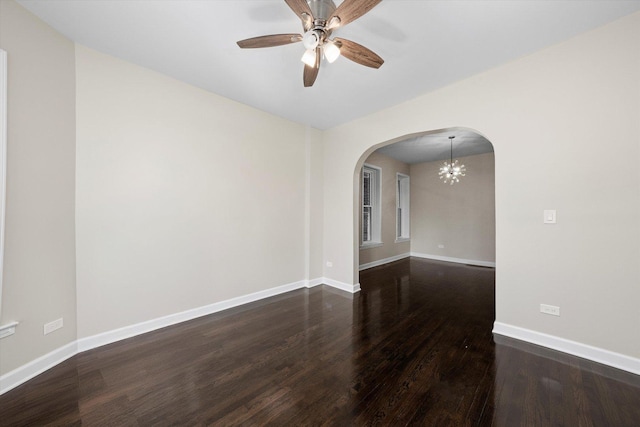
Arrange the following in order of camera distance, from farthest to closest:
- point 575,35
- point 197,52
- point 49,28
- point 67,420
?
point 197,52 < point 575,35 < point 49,28 < point 67,420

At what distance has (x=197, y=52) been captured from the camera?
91.8 inches

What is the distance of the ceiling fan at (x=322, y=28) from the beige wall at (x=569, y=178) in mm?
1634

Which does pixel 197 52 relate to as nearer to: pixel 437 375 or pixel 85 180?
pixel 85 180

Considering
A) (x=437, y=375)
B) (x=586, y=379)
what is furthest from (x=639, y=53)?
(x=437, y=375)

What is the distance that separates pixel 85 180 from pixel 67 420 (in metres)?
1.89

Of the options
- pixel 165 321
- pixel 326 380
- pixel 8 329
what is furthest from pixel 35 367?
pixel 326 380

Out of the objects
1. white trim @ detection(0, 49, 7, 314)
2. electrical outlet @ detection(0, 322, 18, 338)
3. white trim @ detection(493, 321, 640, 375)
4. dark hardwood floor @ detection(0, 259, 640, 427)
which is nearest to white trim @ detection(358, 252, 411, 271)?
dark hardwood floor @ detection(0, 259, 640, 427)

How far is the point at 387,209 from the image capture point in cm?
638

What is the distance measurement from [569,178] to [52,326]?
4.81 meters

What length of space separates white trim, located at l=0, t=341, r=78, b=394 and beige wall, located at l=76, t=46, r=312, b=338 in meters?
0.16

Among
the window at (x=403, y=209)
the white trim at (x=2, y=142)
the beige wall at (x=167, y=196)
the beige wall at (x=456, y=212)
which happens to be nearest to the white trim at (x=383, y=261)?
the beige wall at (x=456, y=212)

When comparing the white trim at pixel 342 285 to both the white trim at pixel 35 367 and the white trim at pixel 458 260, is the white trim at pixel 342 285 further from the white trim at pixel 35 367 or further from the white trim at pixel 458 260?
the white trim at pixel 458 260

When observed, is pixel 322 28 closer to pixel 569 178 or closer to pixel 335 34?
pixel 335 34

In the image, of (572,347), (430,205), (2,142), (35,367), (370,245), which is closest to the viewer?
(2,142)
